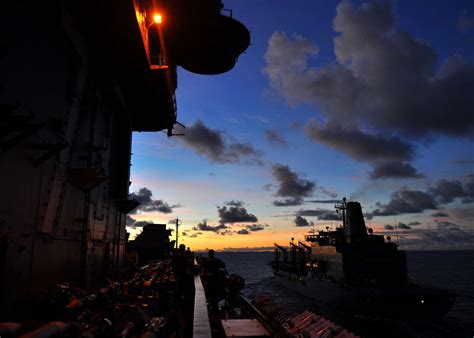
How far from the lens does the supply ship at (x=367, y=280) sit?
33.0 metres

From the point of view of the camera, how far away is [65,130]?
28.6 feet

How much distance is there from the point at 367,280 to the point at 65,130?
35.5 meters

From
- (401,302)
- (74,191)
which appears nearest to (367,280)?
(401,302)

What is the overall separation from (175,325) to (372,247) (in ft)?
113

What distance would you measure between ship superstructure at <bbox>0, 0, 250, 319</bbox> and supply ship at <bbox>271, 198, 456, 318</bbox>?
2673 centimetres

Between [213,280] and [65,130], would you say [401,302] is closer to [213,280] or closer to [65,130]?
[213,280]

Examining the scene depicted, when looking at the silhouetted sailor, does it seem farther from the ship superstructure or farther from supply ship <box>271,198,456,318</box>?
supply ship <box>271,198,456,318</box>

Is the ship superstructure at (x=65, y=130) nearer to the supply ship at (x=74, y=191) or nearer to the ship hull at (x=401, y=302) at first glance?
the supply ship at (x=74, y=191)

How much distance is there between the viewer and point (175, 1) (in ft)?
59.0

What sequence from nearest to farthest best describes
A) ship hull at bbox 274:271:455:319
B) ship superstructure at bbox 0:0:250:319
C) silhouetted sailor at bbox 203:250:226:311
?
ship superstructure at bbox 0:0:250:319 < silhouetted sailor at bbox 203:250:226:311 < ship hull at bbox 274:271:455:319

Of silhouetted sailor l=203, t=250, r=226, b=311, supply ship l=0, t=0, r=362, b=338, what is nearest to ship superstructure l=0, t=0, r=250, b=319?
supply ship l=0, t=0, r=362, b=338

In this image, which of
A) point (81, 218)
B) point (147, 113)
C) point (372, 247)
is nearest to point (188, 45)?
point (147, 113)

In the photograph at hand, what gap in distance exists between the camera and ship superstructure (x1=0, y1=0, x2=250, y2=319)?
625 centimetres

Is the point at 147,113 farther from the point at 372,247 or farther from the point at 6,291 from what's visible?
the point at 372,247
